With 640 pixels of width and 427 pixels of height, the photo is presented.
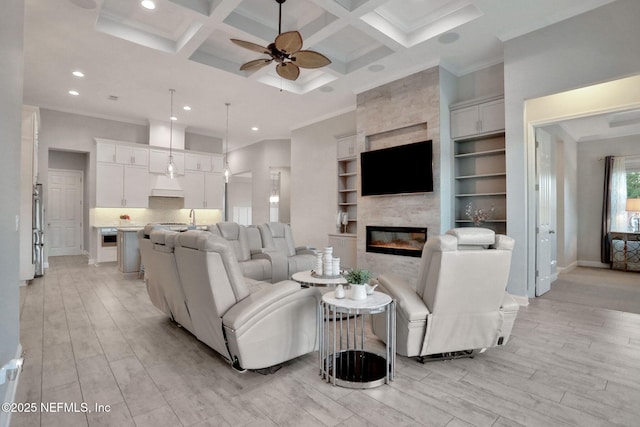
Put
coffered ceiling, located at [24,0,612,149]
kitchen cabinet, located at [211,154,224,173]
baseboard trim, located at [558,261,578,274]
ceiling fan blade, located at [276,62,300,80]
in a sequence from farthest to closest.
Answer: kitchen cabinet, located at [211,154,224,173] → baseboard trim, located at [558,261,578,274] → coffered ceiling, located at [24,0,612,149] → ceiling fan blade, located at [276,62,300,80]

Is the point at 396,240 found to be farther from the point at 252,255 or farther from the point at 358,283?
the point at 358,283

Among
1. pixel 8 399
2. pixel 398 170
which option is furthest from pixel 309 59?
pixel 8 399

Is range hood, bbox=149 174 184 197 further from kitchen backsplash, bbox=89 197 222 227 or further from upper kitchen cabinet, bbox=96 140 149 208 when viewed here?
kitchen backsplash, bbox=89 197 222 227

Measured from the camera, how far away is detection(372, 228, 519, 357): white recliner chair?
2410 mm

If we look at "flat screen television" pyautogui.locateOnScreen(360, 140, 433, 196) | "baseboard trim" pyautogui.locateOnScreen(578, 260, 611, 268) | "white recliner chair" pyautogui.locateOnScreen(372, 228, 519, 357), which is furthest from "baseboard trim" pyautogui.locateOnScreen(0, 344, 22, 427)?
"baseboard trim" pyautogui.locateOnScreen(578, 260, 611, 268)

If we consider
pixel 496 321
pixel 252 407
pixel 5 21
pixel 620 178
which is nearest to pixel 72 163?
pixel 5 21

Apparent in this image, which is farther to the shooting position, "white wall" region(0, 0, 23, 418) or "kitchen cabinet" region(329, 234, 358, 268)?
"kitchen cabinet" region(329, 234, 358, 268)

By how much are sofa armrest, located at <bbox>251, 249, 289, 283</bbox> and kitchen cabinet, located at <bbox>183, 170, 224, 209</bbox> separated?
15.1ft

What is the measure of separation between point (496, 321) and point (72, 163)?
35.5 ft

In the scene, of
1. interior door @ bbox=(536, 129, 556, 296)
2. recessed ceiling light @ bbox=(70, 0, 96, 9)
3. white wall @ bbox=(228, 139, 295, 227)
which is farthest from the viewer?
white wall @ bbox=(228, 139, 295, 227)

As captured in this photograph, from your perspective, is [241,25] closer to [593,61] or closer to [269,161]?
[593,61]

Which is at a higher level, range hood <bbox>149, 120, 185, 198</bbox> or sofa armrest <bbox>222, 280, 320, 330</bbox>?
range hood <bbox>149, 120, 185, 198</bbox>

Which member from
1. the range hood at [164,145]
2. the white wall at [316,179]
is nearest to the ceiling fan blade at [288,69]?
the white wall at [316,179]

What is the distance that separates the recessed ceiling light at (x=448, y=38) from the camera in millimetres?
4328
